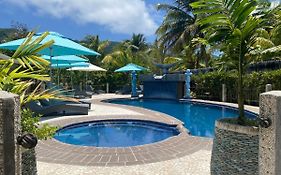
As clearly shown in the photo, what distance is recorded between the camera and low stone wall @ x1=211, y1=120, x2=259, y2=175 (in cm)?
350

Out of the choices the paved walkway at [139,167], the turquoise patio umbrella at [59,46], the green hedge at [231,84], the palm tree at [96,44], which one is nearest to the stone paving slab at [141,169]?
the paved walkway at [139,167]

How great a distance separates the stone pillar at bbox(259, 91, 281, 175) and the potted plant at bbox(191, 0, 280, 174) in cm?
76

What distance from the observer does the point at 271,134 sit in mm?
2646

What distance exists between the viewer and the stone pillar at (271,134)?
2.59 m

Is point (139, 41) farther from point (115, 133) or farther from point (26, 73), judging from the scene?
point (26, 73)

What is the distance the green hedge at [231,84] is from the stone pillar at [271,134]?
1134 cm

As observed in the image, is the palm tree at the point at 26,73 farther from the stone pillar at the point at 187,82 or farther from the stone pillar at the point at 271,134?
the stone pillar at the point at 187,82

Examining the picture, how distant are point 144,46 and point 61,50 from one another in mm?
29071

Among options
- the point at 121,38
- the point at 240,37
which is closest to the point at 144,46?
the point at 121,38

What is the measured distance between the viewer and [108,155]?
18.7 feet

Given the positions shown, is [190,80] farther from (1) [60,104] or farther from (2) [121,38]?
(2) [121,38]

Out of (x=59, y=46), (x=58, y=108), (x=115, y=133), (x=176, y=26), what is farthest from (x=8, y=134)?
(x=176, y=26)

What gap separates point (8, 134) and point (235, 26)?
11.0 ft

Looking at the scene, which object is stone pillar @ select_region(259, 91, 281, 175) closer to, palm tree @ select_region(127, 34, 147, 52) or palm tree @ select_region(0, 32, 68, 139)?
palm tree @ select_region(0, 32, 68, 139)
